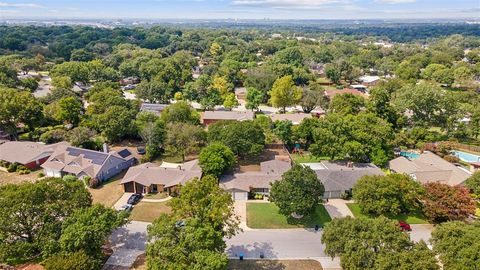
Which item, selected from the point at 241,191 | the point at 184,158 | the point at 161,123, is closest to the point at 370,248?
the point at 241,191

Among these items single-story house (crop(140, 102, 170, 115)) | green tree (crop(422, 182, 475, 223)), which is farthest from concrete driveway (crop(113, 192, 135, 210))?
green tree (crop(422, 182, 475, 223))

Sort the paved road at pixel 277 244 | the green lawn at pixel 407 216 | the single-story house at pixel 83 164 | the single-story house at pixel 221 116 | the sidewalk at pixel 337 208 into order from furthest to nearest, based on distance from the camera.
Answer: the single-story house at pixel 221 116
the single-story house at pixel 83 164
the sidewalk at pixel 337 208
the green lawn at pixel 407 216
the paved road at pixel 277 244

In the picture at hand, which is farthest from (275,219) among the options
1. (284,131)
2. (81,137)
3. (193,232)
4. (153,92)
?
(153,92)

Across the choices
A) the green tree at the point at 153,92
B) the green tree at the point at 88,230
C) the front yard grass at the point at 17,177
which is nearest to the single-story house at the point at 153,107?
the green tree at the point at 153,92

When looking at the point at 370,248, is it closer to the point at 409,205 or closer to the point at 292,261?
the point at 292,261

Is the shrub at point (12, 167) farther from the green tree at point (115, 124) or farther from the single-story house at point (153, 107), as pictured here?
the single-story house at point (153, 107)

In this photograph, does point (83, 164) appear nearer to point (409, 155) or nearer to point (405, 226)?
point (405, 226)
